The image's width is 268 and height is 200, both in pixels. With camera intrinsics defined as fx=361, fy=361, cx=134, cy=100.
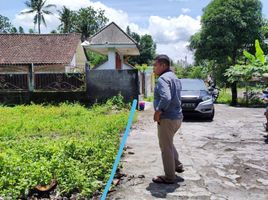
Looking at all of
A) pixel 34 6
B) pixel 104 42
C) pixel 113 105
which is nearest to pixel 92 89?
pixel 113 105

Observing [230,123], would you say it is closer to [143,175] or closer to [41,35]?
[143,175]

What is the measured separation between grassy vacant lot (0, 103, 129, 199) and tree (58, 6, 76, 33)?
49.5 m

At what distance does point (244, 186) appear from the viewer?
544 cm

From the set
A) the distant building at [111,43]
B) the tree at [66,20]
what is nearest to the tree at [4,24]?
the tree at [66,20]

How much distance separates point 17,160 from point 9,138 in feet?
11.0

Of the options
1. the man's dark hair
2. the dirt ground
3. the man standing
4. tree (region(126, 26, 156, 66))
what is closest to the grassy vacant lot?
the dirt ground

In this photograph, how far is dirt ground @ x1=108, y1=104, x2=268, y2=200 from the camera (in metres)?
5.08

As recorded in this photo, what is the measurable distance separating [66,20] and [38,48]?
30731 mm

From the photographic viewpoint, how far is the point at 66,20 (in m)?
58.3

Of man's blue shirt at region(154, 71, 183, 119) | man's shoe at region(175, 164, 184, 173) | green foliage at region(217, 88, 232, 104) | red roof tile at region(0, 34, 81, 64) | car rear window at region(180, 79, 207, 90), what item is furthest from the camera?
red roof tile at region(0, 34, 81, 64)

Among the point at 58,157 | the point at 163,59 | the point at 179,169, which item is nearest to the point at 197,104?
the point at 179,169

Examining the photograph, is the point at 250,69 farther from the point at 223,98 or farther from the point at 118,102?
the point at 118,102

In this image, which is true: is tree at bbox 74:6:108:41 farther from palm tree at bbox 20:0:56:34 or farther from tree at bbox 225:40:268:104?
tree at bbox 225:40:268:104

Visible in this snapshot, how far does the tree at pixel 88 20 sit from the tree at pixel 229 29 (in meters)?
37.3
